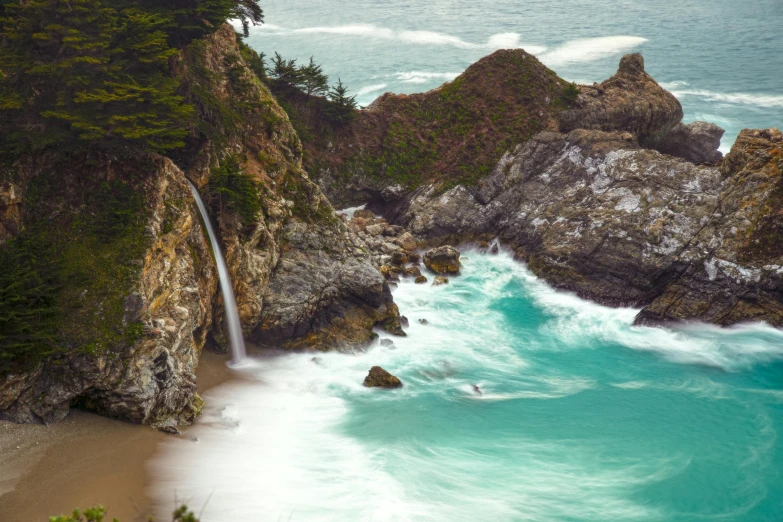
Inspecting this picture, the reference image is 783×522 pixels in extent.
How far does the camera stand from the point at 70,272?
20.0 metres

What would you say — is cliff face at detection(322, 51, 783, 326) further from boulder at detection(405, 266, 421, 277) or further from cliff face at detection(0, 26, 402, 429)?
cliff face at detection(0, 26, 402, 429)

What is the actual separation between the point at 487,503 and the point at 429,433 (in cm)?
382

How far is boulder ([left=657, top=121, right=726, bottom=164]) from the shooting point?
45.7 m

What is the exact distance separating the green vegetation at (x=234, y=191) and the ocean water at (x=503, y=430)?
5689 millimetres

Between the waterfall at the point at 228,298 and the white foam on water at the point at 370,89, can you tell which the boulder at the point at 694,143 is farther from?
the white foam on water at the point at 370,89

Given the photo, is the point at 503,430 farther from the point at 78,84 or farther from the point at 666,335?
the point at 78,84

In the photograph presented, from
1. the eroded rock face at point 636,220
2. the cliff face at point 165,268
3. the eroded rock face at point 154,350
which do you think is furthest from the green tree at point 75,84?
the eroded rock face at point 636,220

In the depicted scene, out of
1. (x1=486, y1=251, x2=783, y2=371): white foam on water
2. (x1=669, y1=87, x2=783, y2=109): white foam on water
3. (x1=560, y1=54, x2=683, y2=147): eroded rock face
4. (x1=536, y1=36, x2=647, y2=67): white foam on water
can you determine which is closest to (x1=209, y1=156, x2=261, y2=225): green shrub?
(x1=486, y1=251, x2=783, y2=371): white foam on water

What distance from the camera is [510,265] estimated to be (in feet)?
123

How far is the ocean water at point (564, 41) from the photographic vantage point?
6869 centimetres

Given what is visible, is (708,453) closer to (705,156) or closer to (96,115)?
(96,115)

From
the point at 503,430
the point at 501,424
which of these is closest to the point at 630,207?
the point at 501,424

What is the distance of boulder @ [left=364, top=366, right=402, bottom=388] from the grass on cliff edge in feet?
28.5

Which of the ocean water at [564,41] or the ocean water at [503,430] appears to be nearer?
the ocean water at [503,430]
